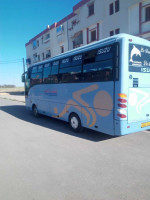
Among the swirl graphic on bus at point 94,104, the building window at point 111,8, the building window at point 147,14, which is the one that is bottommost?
the swirl graphic on bus at point 94,104

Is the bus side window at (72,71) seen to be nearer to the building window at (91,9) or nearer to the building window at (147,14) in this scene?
the building window at (147,14)

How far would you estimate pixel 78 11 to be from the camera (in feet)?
64.8

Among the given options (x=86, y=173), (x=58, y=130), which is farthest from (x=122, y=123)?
(x=58, y=130)

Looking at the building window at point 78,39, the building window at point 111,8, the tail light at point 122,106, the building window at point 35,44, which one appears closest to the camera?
the tail light at point 122,106

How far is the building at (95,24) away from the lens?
43.5 ft

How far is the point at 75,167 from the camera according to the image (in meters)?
3.58

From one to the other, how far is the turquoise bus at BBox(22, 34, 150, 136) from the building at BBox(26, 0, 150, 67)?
390 inches

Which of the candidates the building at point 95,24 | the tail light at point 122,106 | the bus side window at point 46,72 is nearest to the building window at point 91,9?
the building at point 95,24

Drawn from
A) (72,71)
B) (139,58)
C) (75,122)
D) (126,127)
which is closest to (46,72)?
(72,71)

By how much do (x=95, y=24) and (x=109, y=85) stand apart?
15.8 meters

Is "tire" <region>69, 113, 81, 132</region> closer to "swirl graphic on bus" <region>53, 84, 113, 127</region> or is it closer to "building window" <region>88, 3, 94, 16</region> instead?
"swirl graphic on bus" <region>53, 84, 113, 127</region>

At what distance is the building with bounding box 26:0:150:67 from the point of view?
1326 cm

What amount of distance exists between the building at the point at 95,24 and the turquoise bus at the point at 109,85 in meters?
9.90

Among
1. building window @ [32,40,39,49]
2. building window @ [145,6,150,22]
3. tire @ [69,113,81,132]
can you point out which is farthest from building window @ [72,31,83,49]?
tire @ [69,113,81,132]
